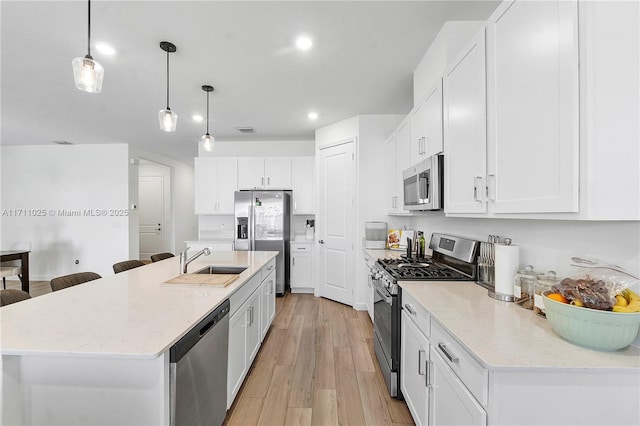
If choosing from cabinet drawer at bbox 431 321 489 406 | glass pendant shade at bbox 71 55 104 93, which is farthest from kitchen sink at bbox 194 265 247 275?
cabinet drawer at bbox 431 321 489 406

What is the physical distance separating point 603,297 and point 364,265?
2834mm

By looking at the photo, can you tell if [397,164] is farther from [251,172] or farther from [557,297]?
[251,172]

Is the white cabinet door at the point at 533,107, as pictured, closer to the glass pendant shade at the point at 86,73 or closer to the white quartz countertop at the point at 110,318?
the white quartz countertop at the point at 110,318

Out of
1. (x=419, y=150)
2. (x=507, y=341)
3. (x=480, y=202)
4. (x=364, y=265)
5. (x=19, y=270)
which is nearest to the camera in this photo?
(x=507, y=341)

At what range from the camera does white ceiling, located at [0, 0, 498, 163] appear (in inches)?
73.5

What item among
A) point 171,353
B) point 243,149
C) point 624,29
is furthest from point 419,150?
point 243,149

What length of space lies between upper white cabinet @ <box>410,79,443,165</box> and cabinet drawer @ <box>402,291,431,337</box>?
106 cm

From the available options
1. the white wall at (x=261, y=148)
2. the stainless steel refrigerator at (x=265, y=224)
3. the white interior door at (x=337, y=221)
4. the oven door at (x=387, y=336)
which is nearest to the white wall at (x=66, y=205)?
the white wall at (x=261, y=148)

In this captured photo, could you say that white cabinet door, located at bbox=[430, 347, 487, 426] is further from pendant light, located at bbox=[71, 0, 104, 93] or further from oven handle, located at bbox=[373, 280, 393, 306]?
pendant light, located at bbox=[71, 0, 104, 93]

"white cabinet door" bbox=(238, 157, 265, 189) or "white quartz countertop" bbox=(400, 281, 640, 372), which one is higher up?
"white cabinet door" bbox=(238, 157, 265, 189)

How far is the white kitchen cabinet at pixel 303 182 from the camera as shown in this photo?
484 centimetres

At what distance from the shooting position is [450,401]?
1.15 metres

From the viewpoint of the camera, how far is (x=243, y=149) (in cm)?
516

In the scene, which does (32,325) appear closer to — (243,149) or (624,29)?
(624,29)
